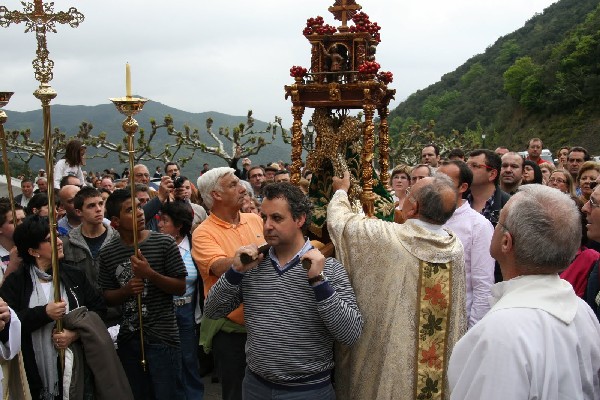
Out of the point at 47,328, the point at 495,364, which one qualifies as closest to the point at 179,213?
the point at 47,328

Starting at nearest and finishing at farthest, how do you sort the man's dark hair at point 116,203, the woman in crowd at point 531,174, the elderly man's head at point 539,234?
the elderly man's head at point 539,234, the man's dark hair at point 116,203, the woman in crowd at point 531,174

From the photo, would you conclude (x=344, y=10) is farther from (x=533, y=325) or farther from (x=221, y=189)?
(x=533, y=325)

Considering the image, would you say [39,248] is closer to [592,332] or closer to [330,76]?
[330,76]

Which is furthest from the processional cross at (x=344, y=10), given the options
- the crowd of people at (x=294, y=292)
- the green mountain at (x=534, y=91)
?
the green mountain at (x=534, y=91)

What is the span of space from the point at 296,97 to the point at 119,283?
6.24ft

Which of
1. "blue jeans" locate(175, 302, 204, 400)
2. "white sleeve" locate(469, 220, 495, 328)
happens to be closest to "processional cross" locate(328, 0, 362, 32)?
"white sleeve" locate(469, 220, 495, 328)

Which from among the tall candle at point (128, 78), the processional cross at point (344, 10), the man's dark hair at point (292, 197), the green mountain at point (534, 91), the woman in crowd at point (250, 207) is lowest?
the woman in crowd at point (250, 207)

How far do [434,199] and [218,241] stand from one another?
1533mm

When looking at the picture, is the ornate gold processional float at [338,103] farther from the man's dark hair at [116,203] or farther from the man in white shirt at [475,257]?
the man's dark hair at [116,203]

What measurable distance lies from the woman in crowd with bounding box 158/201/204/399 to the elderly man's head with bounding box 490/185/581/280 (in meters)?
3.73

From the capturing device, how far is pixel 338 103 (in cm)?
463

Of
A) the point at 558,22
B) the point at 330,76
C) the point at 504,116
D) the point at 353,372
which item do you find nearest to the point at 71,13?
the point at 330,76

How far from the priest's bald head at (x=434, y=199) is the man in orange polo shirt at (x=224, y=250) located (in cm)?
125

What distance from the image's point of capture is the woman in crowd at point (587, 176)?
248 inches
